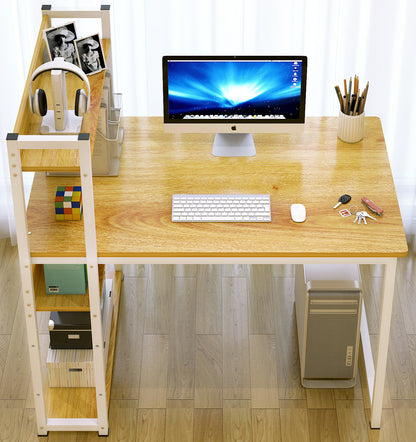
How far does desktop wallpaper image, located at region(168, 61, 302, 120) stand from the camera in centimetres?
325

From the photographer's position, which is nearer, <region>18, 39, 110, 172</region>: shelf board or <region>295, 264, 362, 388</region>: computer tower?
<region>18, 39, 110, 172</region>: shelf board

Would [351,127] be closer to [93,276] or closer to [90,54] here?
[90,54]

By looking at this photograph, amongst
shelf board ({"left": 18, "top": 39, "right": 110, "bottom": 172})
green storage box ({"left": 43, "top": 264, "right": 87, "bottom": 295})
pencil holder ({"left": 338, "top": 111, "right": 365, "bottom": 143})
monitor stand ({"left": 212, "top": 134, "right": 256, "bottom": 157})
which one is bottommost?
green storage box ({"left": 43, "top": 264, "right": 87, "bottom": 295})

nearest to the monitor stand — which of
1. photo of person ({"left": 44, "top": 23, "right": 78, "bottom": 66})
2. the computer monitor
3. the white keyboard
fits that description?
the computer monitor

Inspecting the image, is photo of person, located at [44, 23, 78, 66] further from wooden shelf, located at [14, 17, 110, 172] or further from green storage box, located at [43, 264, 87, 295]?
green storage box, located at [43, 264, 87, 295]

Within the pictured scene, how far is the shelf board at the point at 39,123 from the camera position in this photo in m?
2.57

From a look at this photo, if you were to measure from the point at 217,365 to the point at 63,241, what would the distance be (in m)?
1.02

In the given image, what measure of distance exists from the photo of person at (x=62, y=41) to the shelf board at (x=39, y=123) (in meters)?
0.09

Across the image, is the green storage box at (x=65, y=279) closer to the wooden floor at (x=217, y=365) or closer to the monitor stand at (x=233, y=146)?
the wooden floor at (x=217, y=365)

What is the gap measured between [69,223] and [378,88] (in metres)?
1.90

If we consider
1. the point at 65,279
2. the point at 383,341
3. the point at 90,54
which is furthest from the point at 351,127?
the point at 65,279

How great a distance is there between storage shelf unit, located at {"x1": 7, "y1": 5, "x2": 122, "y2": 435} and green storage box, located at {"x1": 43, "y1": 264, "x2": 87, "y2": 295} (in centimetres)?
2

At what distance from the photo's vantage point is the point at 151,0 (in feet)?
12.8

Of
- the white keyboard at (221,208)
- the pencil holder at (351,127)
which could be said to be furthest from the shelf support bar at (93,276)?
the pencil holder at (351,127)
